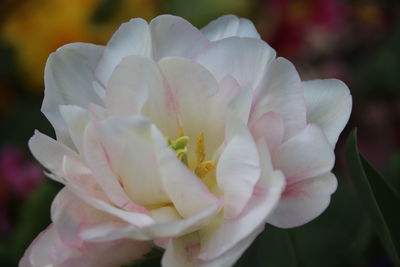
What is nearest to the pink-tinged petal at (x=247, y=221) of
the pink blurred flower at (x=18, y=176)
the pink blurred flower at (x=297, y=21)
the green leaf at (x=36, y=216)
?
the green leaf at (x=36, y=216)

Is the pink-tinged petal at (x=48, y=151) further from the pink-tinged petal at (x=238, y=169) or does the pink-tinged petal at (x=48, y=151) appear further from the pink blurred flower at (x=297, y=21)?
the pink blurred flower at (x=297, y=21)

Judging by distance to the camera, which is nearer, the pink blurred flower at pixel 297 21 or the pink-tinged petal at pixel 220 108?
the pink-tinged petal at pixel 220 108

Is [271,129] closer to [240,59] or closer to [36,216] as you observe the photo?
[240,59]

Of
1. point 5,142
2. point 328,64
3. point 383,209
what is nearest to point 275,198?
point 383,209

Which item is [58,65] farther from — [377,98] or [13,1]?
[377,98]

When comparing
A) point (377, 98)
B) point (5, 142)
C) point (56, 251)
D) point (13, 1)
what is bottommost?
point (377, 98)

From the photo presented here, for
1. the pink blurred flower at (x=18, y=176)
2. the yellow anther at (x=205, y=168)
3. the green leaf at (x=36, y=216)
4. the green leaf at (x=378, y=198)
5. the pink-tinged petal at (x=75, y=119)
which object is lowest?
A: the pink blurred flower at (x=18, y=176)

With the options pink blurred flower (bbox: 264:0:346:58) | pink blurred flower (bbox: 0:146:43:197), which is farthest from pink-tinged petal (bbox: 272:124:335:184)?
pink blurred flower (bbox: 264:0:346:58)
